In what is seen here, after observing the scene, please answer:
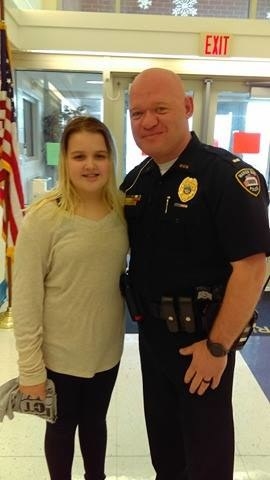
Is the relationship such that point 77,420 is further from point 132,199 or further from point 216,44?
point 216,44

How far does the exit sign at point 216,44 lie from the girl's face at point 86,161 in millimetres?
2730

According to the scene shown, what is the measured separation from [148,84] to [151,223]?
0.40 metres

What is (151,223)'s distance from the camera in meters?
1.16

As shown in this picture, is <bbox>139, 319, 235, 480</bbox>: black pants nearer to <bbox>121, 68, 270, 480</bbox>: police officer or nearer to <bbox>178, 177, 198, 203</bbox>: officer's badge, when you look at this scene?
<bbox>121, 68, 270, 480</bbox>: police officer

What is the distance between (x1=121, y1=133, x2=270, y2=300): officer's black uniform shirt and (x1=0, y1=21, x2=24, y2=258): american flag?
1875mm

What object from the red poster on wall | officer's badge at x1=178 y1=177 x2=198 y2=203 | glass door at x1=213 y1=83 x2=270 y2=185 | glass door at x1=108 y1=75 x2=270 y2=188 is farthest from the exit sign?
officer's badge at x1=178 y1=177 x2=198 y2=203

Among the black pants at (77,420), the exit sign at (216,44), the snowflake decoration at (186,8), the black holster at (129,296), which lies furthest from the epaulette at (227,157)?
the snowflake decoration at (186,8)

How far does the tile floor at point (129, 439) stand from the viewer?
5.33 feet

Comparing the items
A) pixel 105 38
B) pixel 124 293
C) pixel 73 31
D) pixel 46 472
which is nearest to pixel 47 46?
pixel 73 31

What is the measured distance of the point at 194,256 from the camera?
1.09 metres

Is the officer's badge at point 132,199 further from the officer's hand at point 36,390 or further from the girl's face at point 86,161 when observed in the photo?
the officer's hand at point 36,390

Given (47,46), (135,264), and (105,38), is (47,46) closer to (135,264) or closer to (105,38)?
(105,38)

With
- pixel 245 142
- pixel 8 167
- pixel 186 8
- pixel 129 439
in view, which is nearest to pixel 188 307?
pixel 129 439

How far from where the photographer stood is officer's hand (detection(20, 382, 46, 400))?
115 cm
